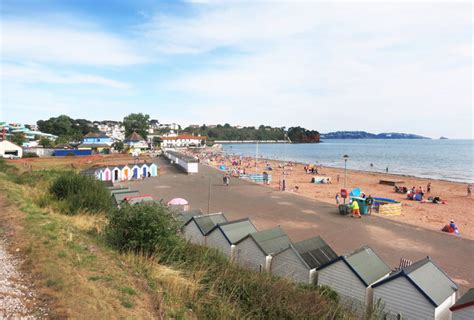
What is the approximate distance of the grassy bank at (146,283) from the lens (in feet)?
15.6

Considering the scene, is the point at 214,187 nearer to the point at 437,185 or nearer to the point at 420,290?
the point at 420,290

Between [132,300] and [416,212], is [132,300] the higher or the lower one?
the higher one

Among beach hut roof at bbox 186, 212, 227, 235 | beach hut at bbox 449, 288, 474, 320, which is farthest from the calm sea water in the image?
beach hut at bbox 449, 288, 474, 320

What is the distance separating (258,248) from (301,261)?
1.41 metres

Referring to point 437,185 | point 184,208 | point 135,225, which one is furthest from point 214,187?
point 437,185

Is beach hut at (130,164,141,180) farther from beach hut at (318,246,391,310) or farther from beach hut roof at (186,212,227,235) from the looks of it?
beach hut at (318,246,391,310)

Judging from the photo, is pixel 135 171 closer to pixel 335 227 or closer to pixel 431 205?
pixel 335 227

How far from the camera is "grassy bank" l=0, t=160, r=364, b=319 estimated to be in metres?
4.75

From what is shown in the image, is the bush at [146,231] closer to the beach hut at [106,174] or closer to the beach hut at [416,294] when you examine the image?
the beach hut at [416,294]

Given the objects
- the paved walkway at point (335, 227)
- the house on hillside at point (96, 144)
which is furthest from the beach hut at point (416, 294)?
the house on hillside at point (96, 144)

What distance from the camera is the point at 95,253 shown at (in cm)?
674

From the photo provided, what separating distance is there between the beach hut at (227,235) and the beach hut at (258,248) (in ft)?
0.93

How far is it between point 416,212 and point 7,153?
166 feet

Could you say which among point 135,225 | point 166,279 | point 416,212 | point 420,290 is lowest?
point 416,212
